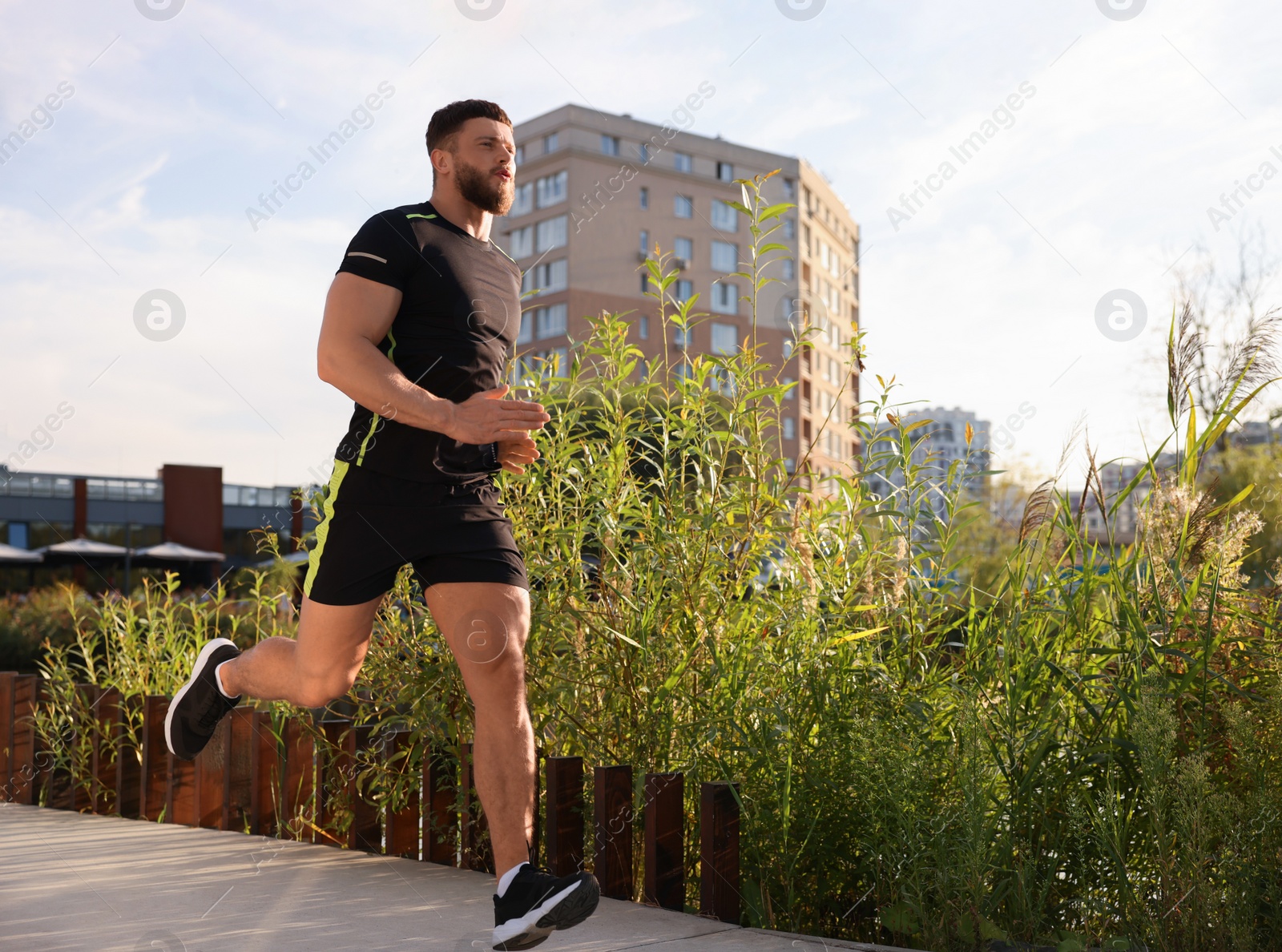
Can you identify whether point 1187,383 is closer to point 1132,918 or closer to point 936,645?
point 936,645

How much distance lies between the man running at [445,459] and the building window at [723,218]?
2300 inches

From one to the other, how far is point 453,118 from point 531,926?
194 cm

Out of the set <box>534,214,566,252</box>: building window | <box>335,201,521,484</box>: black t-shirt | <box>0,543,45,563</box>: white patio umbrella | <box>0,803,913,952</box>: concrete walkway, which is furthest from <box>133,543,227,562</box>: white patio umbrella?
<box>335,201,521,484</box>: black t-shirt

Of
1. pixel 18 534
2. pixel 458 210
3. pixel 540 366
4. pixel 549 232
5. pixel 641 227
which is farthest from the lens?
pixel 641 227

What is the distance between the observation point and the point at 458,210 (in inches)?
112

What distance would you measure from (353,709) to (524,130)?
5674 cm

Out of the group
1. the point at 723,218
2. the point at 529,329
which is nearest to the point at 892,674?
the point at 529,329

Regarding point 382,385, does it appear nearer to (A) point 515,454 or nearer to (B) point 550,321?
(A) point 515,454

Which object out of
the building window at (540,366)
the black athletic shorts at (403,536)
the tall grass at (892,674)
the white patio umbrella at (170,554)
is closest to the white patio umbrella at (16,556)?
the white patio umbrella at (170,554)

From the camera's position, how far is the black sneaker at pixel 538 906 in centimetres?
222

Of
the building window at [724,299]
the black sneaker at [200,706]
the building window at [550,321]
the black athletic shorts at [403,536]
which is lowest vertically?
the black sneaker at [200,706]

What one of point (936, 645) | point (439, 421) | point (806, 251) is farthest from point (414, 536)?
point (806, 251)

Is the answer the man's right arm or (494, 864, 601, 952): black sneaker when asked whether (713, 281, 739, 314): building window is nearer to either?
the man's right arm

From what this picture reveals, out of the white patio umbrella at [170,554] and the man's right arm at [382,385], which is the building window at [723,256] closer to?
the white patio umbrella at [170,554]
